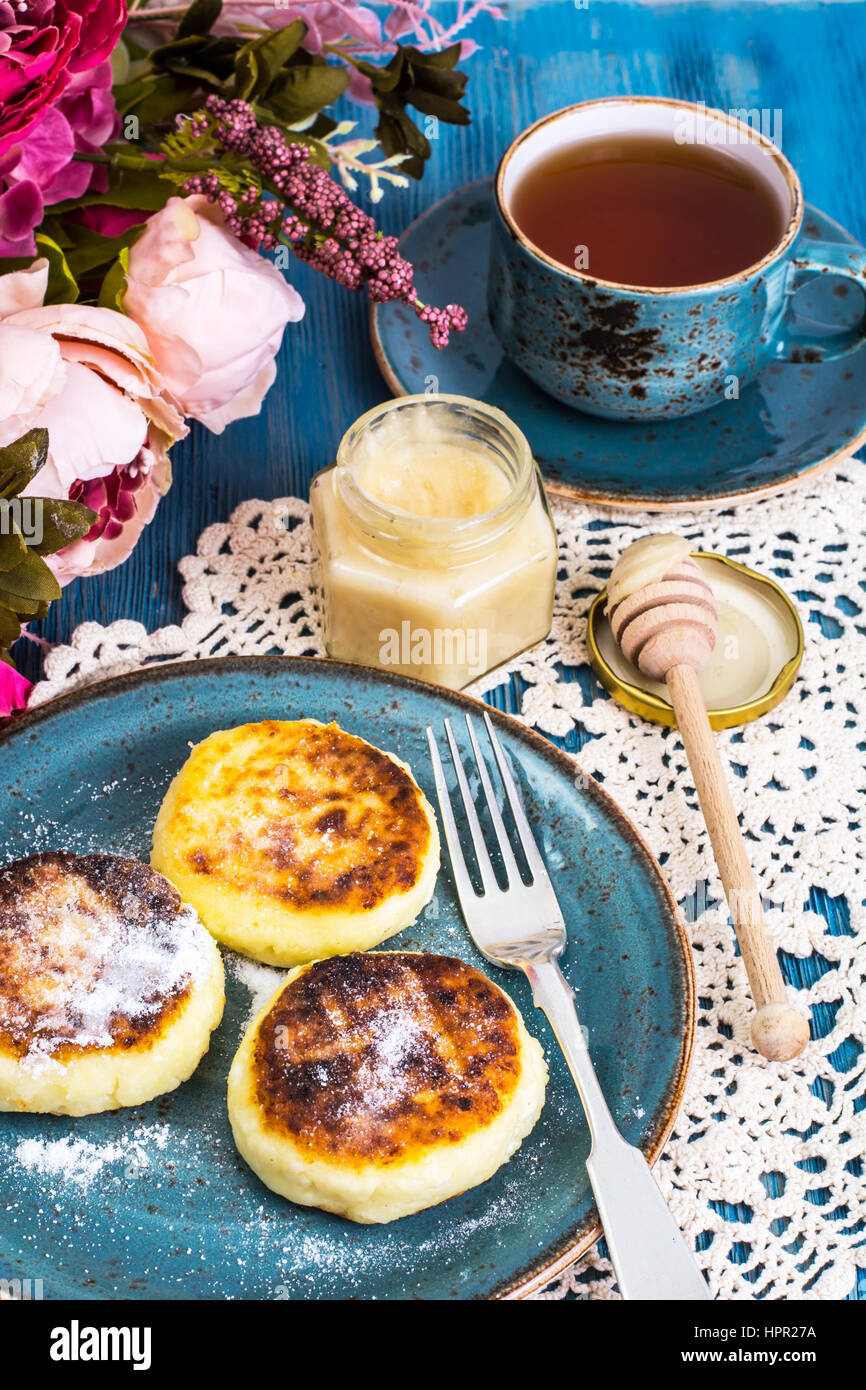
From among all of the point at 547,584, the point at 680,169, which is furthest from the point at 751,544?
the point at 680,169

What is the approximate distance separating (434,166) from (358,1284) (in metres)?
1.81

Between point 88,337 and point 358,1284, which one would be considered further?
point 88,337

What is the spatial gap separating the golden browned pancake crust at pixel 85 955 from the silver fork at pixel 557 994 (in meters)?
0.33

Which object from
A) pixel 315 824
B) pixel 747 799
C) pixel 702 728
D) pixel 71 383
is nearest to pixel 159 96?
pixel 71 383

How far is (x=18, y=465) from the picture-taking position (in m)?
1.26

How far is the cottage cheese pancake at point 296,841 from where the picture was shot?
53.9 inches

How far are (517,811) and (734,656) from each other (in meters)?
0.42

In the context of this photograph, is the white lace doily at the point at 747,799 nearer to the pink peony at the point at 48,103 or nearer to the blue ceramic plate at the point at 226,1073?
the blue ceramic plate at the point at 226,1073

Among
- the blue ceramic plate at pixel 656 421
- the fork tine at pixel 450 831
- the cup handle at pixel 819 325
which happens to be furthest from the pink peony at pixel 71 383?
the cup handle at pixel 819 325

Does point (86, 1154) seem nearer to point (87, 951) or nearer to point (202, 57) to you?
point (87, 951)

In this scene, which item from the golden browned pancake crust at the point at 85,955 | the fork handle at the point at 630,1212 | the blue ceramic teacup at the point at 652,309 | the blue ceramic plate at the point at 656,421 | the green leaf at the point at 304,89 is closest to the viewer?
the fork handle at the point at 630,1212
